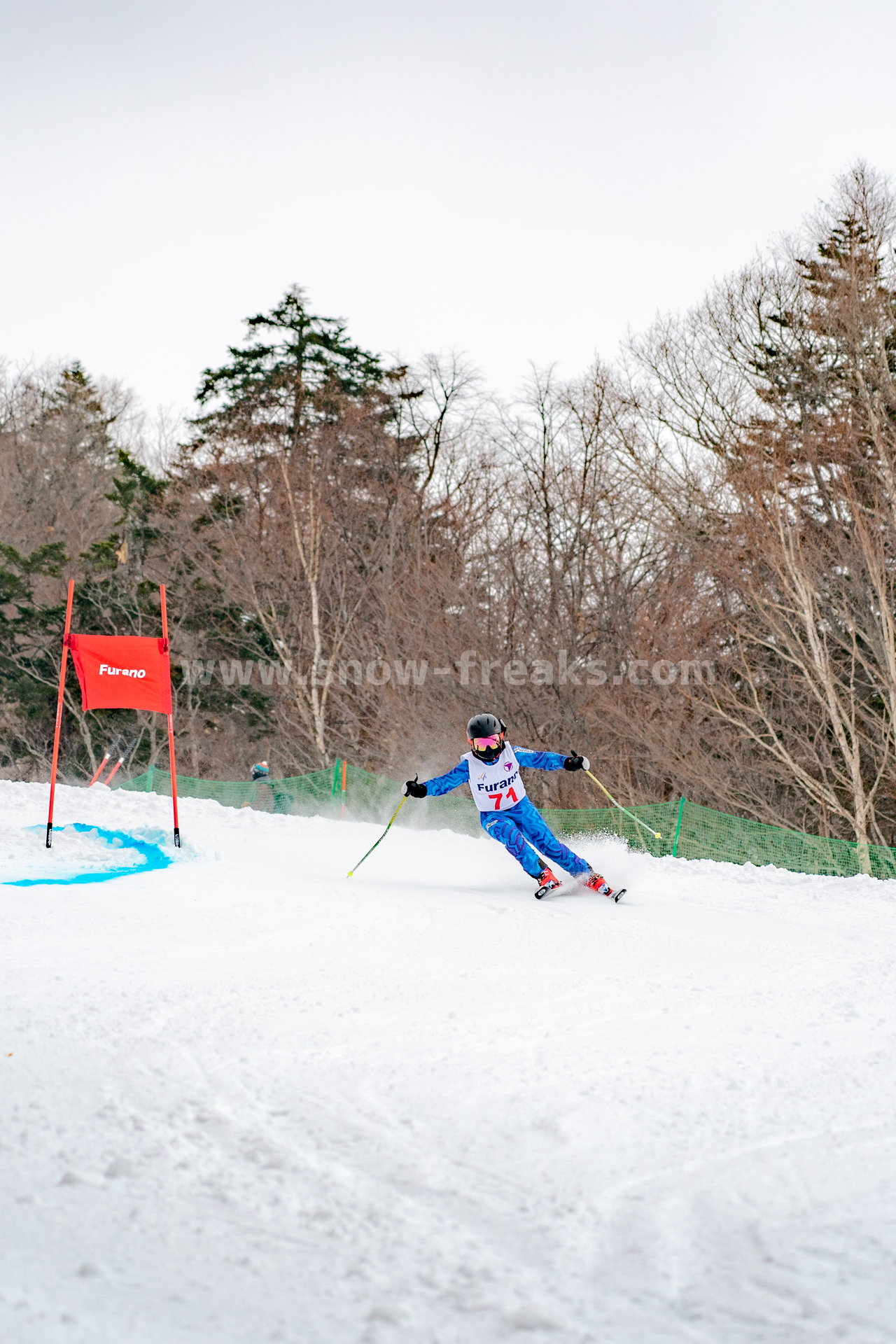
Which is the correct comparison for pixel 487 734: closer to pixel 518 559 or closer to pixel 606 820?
pixel 606 820

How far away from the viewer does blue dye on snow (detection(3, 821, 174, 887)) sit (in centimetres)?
713

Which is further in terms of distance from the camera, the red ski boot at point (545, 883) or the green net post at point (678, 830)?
the green net post at point (678, 830)

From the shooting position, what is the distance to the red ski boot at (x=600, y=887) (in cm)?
770

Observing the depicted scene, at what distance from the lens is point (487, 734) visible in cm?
795

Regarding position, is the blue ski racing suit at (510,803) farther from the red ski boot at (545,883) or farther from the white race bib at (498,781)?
the red ski boot at (545,883)

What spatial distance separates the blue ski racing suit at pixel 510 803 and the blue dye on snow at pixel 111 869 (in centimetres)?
241

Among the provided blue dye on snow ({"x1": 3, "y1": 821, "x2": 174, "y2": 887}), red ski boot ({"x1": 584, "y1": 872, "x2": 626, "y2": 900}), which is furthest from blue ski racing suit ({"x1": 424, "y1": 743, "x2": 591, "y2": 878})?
blue dye on snow ({"x1": 3, "y1": 821, "x2": 174, "y2": 887})

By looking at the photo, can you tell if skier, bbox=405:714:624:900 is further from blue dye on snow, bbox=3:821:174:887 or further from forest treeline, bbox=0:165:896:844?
forest treeline, bbox=0:165:896:844

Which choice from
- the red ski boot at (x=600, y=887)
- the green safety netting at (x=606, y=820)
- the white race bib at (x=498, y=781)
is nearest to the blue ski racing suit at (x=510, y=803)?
the white race bib at (x=498, y=781)

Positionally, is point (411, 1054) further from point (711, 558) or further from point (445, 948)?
point (711, 558)

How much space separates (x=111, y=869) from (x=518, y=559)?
1599 centimetres

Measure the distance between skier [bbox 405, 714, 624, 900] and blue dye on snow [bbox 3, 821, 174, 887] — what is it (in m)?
2.27

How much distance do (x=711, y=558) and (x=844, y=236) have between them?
7.13 metres

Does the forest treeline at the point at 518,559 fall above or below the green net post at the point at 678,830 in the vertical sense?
above
